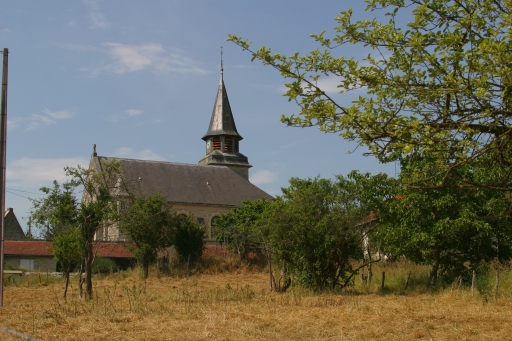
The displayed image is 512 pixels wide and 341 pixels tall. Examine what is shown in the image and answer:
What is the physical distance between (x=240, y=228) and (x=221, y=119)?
23.4m

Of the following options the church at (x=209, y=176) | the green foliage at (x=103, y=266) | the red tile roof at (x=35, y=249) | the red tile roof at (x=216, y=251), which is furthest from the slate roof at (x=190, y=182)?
the green foliage at (x=103, y=266)

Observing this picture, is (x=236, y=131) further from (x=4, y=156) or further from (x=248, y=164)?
(x=4, y=156)

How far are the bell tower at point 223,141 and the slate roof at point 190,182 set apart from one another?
175 cm

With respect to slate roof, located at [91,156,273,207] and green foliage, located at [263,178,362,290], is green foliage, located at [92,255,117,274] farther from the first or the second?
green foliage, located at [263,178,362,290]

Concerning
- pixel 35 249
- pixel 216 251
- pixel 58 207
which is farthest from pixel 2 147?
pixel 216 251

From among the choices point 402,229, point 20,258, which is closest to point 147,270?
point 20,258

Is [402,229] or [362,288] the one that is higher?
[402,229]

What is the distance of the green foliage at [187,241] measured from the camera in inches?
1348

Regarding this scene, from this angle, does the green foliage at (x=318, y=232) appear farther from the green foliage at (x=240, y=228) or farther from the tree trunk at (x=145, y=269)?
the tree trunk at (x=145, y=269)

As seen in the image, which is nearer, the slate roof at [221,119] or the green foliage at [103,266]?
the green foliage at [103,266]

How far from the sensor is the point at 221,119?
2260 inches

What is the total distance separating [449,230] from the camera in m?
15.6

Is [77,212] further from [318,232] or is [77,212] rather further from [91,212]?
[318,232]

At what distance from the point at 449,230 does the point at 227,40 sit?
415 inches
